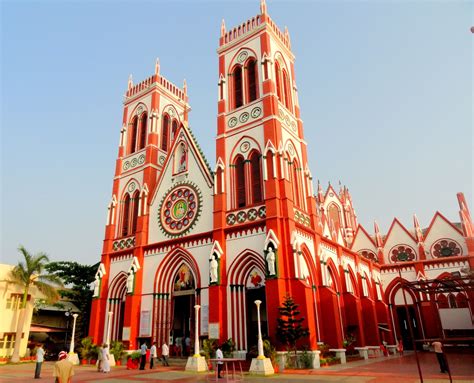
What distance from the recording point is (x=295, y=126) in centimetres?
2859

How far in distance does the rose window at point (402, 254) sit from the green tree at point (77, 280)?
97.5 feet

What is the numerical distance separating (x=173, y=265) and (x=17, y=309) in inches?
596

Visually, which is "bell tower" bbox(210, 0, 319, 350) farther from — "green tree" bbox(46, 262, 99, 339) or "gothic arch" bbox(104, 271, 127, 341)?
"green tree" bbox(46, 262, 99, 339)

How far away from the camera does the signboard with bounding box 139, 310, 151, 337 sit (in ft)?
82.8

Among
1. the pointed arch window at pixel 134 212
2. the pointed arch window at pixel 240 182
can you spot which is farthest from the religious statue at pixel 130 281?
the pointed arch window at pixel 240 182

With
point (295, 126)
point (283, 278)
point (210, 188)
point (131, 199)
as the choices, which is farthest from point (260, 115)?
point (131, 199)

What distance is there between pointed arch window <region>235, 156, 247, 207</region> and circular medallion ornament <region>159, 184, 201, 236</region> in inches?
121

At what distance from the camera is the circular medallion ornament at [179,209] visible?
26500mm

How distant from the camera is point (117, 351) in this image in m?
24.2

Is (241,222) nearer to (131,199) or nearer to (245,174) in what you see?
(245,174)

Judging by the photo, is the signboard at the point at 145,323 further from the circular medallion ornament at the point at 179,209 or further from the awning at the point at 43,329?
the awning at the point at 43,329

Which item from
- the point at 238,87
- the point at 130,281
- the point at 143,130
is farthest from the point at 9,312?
the point at 238,87

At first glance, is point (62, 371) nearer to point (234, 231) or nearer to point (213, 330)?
point (213, 330)

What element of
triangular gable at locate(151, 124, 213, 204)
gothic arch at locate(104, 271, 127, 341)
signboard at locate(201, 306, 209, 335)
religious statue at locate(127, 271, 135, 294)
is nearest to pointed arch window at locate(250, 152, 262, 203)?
triangular gable at locate(151, 124, 213, 204)
